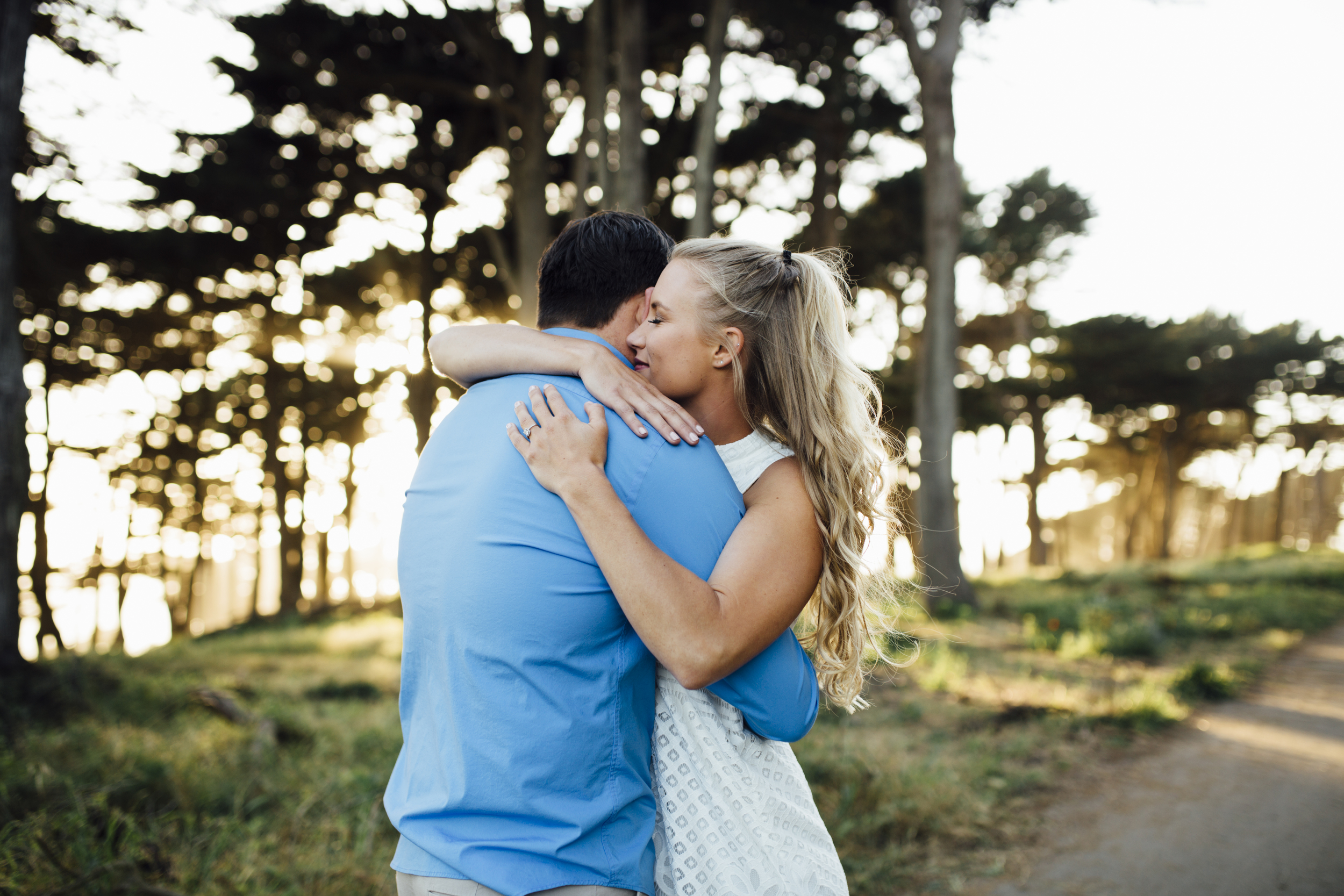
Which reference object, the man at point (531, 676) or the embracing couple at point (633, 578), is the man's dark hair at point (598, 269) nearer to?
the embracing couple at point (633, 578)

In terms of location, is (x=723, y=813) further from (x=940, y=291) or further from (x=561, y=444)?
(x=940, y=291)

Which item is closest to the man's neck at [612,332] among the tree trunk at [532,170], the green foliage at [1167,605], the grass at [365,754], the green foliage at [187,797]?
the grass at [365,754]

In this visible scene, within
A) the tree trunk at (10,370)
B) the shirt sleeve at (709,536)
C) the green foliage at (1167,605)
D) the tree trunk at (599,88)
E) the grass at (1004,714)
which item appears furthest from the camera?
the tree trunk at (599,88)

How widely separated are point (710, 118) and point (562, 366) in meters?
9.22

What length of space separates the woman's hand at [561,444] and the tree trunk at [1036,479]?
2886cm

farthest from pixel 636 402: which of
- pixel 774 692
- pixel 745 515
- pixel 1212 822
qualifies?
pixel 1212 822

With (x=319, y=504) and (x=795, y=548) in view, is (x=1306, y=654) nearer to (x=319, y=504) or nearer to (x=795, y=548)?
(x=795, y=548)

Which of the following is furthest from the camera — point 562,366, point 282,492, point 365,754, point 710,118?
point 282,492

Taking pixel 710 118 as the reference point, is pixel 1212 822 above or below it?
below

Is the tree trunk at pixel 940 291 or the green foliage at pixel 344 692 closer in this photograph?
the green foliage at pixel 344 692

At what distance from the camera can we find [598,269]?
1.60 m

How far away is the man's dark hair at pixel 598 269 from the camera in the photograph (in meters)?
1.58

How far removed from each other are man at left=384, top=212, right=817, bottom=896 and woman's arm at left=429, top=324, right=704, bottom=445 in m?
0.03

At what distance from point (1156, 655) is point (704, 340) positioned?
9.36 metres
